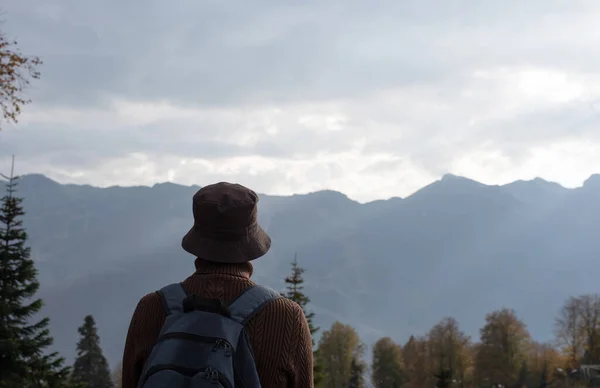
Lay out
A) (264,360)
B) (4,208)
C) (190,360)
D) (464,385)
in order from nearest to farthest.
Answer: (190,360)
(264,360)
(4,208)
(464,385)

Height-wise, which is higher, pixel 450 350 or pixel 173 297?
pixel 450 350

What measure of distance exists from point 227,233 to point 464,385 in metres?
75.2

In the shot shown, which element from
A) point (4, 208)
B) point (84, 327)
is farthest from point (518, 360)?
point (4, 208)

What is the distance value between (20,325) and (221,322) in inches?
801

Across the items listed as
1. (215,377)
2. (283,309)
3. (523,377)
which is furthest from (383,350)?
(215,377)

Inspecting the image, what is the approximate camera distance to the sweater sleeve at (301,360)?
3.26m

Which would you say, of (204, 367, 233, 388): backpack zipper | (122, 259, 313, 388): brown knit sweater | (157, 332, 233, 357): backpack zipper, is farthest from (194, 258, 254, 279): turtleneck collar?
(204, 367, 233, 388): backpack zipper

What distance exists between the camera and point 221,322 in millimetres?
3100

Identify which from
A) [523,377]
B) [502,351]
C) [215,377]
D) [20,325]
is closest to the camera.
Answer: [215,377]

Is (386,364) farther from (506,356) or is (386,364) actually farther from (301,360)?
(301,360)

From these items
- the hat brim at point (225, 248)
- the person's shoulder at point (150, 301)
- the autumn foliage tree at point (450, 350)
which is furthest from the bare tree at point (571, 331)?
the person's shoulder at point (150, 301)

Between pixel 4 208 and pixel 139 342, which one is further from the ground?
pixel 4 208

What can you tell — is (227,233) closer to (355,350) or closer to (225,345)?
(225,345)

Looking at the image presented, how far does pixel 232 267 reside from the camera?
11.3 feet
